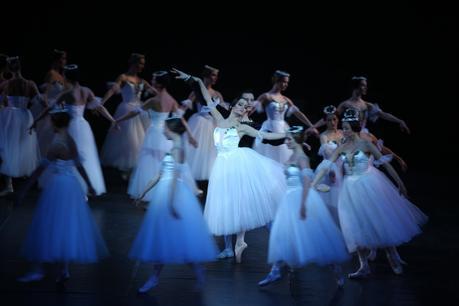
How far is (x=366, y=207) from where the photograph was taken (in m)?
5.16

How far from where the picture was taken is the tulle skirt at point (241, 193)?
5.39 m

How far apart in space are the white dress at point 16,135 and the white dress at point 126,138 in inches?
44.4

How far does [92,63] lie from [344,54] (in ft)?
12.0

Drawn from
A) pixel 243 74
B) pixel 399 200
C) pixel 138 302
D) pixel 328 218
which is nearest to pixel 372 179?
pixel 399 200

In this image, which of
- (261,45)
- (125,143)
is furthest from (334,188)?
(261,45)

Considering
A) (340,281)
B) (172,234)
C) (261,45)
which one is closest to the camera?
(172,234)

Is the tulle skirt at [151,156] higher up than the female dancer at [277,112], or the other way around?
the female dancer at [277,112]

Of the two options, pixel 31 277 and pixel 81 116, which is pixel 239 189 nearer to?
pixel 31 277

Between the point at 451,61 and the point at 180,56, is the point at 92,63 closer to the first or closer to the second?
the point at 180,56

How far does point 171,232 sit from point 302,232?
0.84 metres

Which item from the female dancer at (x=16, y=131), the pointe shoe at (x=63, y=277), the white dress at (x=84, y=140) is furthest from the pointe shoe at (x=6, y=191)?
the pointe shoe at (x=63, y=277)

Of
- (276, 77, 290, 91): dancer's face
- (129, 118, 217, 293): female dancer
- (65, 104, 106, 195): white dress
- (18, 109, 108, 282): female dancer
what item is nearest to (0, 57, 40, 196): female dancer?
(65, 104, 106, 195): white dress

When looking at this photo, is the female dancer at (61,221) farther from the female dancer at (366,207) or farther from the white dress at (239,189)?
the female dancer at (366,207)

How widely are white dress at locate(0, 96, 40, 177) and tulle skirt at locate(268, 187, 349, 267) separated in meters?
4.10
